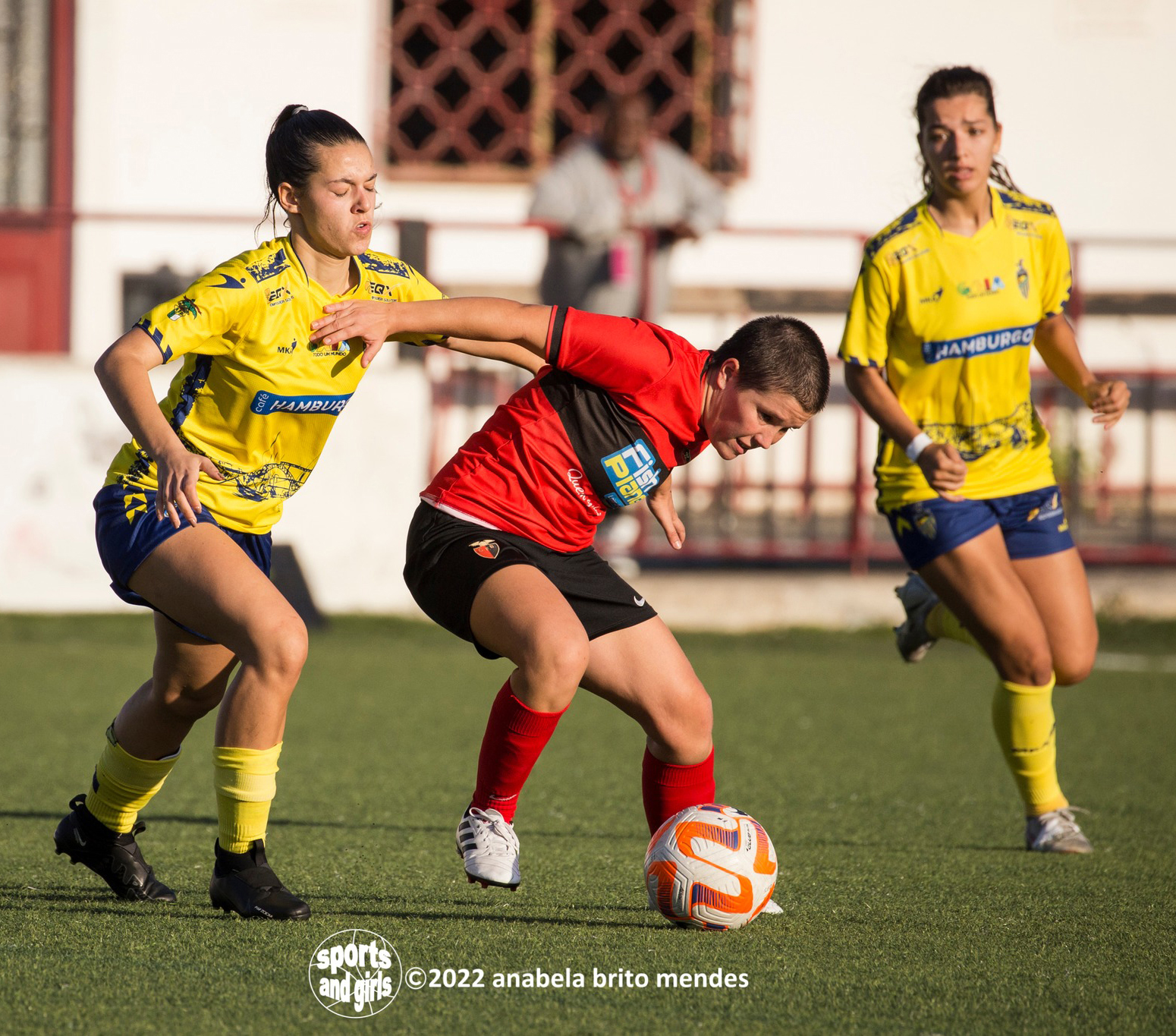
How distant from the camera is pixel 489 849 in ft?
10.7

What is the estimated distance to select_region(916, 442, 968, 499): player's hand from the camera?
4031 millimetres

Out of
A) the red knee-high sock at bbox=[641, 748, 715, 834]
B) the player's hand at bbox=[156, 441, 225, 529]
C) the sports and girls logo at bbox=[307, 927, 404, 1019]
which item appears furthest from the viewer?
the red knee-high sock at bbox=[641, 748, 715, 834]

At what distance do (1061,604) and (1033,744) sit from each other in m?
0.40

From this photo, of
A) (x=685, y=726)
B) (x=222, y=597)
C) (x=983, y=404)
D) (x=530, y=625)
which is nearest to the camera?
Result: (x=222, y=597)

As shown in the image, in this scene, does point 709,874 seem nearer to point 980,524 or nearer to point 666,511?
point 666,511

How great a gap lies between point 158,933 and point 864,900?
1568mm

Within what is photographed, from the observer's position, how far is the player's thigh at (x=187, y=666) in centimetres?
344

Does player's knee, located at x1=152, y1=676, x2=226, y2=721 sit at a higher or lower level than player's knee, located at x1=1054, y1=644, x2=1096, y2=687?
higher

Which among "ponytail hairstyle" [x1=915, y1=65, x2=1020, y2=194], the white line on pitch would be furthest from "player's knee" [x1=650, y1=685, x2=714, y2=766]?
the white line on pitch

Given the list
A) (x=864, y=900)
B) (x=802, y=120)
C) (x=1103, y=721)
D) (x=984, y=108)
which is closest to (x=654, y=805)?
(x=864, y=900)

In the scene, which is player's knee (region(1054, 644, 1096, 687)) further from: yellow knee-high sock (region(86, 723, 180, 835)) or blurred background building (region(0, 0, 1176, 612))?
blurred background building (region(0, 0, 1176, 612))

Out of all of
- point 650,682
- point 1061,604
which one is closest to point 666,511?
point 650,682

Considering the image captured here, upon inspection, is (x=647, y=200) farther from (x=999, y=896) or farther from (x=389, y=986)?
(x=389, y=986)

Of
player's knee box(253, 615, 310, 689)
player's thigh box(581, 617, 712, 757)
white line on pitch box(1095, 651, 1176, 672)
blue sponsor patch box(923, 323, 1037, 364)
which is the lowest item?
white line on pitch box(1095, 651, 1176, 672)
